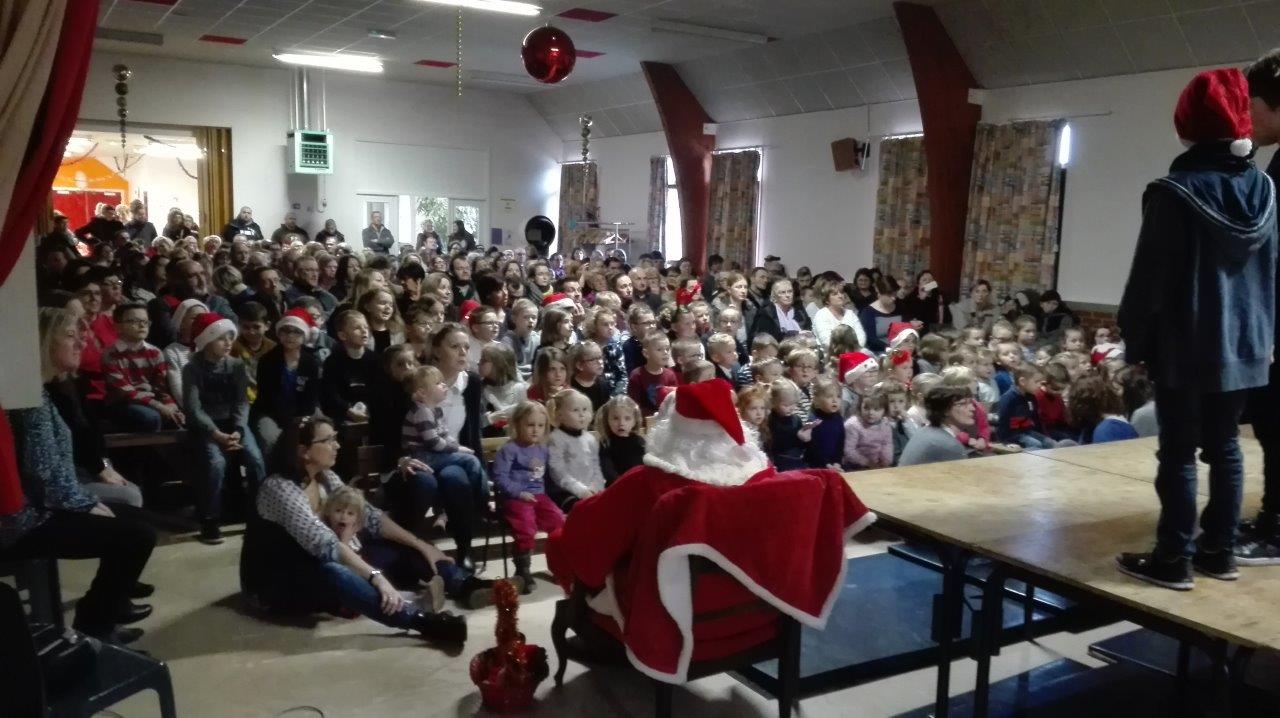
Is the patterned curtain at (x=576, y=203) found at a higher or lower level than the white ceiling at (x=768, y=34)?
lower

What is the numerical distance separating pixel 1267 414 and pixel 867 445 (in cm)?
229

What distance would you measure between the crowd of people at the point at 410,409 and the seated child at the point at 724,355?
14mm

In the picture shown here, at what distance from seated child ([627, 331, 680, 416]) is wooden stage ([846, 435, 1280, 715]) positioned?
6.33ft

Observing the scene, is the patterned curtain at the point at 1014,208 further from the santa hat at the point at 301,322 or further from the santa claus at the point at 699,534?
the santa claus at the point at 699,534

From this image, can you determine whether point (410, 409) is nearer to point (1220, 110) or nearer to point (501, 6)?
point (1220, 110)

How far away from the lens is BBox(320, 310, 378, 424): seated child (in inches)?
187

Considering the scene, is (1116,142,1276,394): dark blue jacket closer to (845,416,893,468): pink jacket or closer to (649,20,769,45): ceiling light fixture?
Answer: (845,416,893,468): pink jacket

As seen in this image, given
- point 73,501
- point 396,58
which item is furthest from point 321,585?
point 396,58

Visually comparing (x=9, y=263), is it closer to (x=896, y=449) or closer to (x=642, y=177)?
(x=896, y=449)

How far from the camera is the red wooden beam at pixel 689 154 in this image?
1289 centimetres

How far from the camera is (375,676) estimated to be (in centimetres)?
310

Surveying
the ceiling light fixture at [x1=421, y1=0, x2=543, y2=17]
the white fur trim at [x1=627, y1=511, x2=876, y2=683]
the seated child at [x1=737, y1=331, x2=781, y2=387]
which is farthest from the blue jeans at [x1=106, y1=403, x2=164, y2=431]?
the ceiling light fixture at [x1=421, y1=0, x2=543, y2=17]

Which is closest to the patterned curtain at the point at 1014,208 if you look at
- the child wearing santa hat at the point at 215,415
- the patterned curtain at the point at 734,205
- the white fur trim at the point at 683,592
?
the patterned curtain at the point at 734,205

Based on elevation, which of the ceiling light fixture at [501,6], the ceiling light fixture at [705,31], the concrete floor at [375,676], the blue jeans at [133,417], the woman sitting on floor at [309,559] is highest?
the ceiling light fixture at [705,31]
